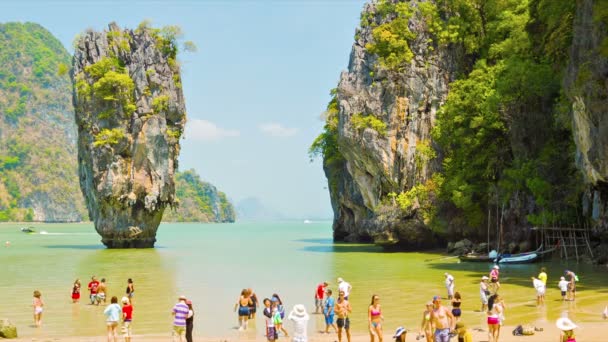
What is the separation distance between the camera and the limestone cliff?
31.4 metres

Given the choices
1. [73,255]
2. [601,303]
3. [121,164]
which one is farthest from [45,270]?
[601,303]

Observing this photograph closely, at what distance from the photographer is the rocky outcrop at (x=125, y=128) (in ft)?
205

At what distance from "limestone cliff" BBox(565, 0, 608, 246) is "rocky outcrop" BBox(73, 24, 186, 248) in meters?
41.2

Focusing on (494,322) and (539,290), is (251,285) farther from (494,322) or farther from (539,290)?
(494,322)

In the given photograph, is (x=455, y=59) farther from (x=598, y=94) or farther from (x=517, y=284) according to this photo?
(x=517, y=284)

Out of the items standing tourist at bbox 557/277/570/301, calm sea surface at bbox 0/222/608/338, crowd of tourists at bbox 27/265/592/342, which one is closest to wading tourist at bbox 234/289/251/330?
crowd of tourists at bbox 27/265/592/342

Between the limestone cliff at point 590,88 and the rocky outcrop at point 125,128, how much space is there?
135 feet

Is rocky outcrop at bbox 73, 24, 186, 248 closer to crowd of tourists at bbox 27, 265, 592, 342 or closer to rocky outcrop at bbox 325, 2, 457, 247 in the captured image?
rocky outcrop at bbox 325, 2, 457, 247

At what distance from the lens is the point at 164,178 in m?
64.4

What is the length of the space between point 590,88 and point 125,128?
146 ft

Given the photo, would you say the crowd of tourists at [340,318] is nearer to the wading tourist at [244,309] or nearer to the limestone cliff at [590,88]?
the wading tourist at [244,309]

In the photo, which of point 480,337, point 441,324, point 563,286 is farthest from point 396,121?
point 441,324

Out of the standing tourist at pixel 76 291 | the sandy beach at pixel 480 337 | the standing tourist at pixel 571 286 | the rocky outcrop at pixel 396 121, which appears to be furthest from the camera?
the rocky outcrop at pixel 396 121

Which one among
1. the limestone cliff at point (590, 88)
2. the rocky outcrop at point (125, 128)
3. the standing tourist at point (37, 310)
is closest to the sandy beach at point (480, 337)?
the standing tourist at point (37, 310)
